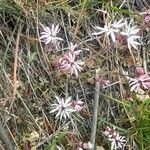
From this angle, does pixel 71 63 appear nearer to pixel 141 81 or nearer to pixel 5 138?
pixel 141 81

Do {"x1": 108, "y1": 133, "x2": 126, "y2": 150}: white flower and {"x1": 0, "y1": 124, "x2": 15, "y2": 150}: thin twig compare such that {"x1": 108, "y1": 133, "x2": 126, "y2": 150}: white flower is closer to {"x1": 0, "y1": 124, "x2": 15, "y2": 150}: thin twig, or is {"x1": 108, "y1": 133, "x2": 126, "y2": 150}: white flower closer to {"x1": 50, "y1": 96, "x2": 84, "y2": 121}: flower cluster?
{"x1": 50, "y1": 96, "x2": 84, "y2": 121}: flower cluster

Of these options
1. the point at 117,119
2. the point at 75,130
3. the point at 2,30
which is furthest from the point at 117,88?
the point at 2,30

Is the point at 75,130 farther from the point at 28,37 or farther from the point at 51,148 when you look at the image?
the point at 28,37

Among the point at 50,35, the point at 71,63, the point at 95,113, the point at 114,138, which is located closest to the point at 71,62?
the point at 71,63

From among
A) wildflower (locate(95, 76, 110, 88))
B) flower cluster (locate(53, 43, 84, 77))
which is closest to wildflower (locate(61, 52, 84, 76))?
flower cluster (locate(53, 43, 84, 77))

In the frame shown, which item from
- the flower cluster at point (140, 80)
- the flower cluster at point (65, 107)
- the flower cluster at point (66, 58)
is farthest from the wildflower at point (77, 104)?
the flower cluster at point (140, 80)

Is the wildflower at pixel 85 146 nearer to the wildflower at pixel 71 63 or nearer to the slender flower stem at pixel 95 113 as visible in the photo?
the slender flower stem at pixel 95 113

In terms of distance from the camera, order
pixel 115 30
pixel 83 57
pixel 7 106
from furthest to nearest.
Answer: pixel 83 57 → pixel 7 106 → pixel 115 30

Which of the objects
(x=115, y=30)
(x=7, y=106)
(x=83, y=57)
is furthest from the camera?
(x=83, y=57)
